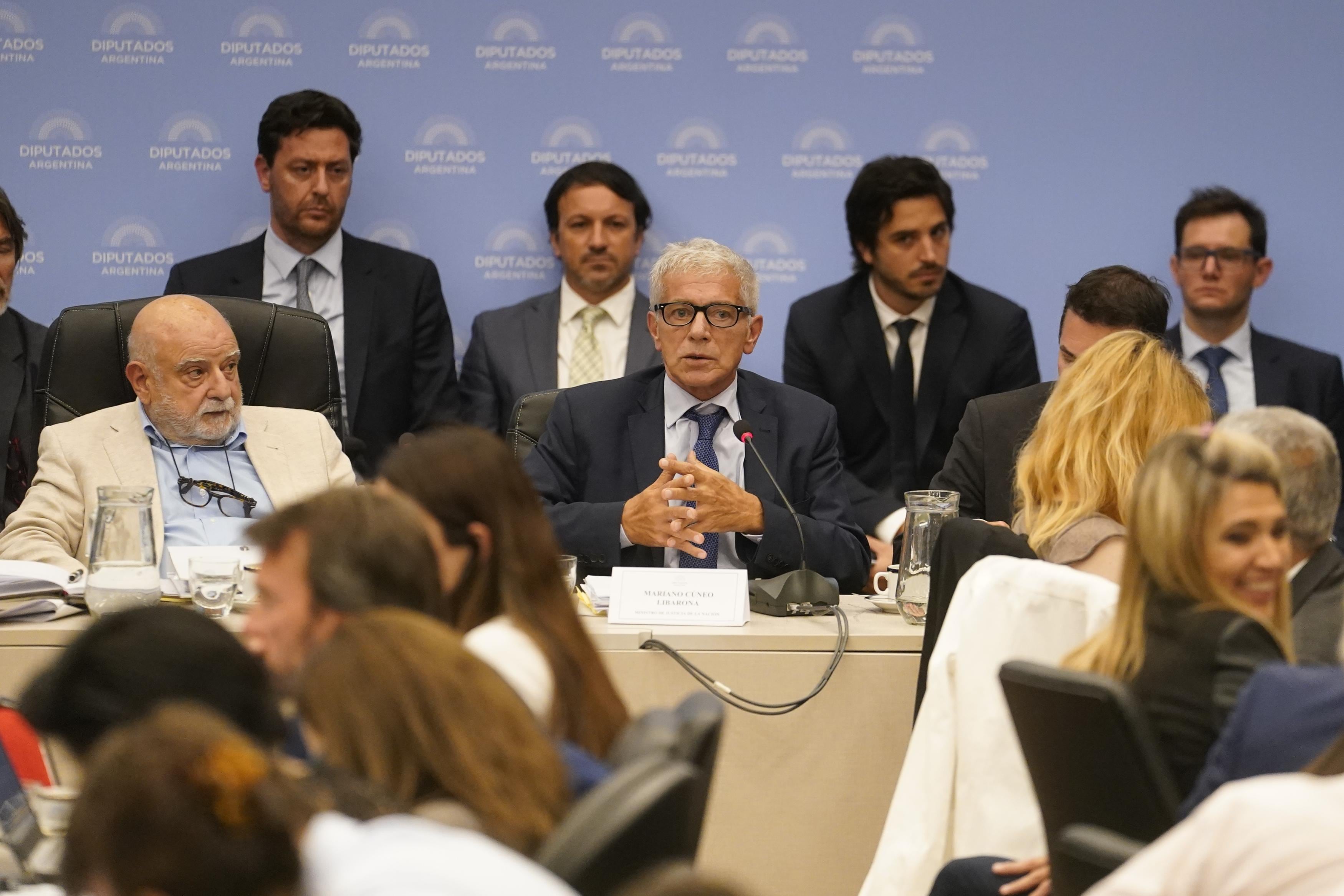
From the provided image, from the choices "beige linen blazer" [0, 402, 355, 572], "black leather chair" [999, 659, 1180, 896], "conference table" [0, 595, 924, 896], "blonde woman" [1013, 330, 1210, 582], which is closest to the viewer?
"black leather chair" [999, 659, 1180, 896]

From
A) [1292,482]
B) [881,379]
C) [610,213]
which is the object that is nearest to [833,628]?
[1292,482]

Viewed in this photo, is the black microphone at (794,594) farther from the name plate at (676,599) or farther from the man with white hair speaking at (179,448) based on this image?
the man with white hair speaking at (179,448)

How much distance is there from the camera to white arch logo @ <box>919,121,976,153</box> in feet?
17.5

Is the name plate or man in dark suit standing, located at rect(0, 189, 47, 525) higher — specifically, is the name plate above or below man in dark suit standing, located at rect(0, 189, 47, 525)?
below

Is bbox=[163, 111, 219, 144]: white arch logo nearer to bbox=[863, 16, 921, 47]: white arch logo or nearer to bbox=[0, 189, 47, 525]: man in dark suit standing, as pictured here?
bbox=[0, 189, 47, 525]: man in dark suit standing

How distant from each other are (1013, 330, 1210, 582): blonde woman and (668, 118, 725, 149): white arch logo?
2960mm

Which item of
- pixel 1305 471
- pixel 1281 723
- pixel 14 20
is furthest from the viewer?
pixel 14 20

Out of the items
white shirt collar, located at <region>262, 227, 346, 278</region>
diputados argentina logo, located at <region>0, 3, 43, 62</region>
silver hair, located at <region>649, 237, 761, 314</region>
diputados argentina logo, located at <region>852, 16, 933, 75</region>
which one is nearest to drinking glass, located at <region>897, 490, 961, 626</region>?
silver hair, located at <region>649, 237, 761, 314</region>

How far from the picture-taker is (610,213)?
16.1 ft

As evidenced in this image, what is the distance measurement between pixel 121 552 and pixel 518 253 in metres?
2.84

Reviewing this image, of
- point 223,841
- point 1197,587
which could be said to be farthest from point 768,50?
point 223,841

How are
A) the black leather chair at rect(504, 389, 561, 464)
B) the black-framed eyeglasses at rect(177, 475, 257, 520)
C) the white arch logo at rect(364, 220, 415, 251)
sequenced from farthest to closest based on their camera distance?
the white arch logo at rect(364, 220, 415, 251)
the black leather chair at rect(504, 389, 561, 464)
the black-framed eyeglasses at rect(177, 475, 257, 520)

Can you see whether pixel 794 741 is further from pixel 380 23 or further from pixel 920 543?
pixel 380 23

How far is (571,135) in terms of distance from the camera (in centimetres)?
529
